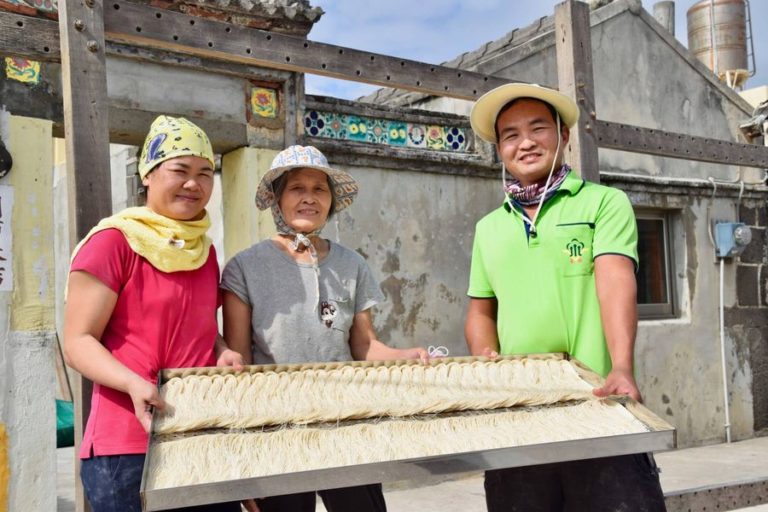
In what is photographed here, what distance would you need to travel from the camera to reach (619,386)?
1994 mm

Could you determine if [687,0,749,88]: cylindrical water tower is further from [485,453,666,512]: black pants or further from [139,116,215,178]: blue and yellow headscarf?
[139,116,215,178]: blue and yellow headscarf

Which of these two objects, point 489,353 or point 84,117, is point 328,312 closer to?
point 489,353

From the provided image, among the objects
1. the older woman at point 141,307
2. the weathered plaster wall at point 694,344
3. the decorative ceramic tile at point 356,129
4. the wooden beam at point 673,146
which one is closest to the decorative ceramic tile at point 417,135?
the decorative ceramic tile at point 356,129

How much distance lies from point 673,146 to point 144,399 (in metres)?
2.98

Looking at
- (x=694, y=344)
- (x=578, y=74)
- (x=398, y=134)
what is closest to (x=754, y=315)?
(x=694, y=344)

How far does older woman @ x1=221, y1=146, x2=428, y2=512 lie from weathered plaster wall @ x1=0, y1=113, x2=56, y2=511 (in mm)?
2594

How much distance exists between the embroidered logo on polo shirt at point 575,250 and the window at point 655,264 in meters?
5.57

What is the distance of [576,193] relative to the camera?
2186 millimetres

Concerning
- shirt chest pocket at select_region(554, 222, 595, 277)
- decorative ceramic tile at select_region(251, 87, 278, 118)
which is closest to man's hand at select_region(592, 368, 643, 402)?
shirt chest pocket at select_region(554, 222, 595, 277)

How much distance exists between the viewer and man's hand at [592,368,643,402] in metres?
1.99

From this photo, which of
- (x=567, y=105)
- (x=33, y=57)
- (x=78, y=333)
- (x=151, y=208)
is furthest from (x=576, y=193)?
(x=33, y=57)

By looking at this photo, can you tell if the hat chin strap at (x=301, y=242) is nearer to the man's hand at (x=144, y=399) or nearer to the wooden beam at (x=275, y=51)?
the man's hand at (x=144, y=399)

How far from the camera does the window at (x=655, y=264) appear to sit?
7.44 m

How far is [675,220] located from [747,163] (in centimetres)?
350
